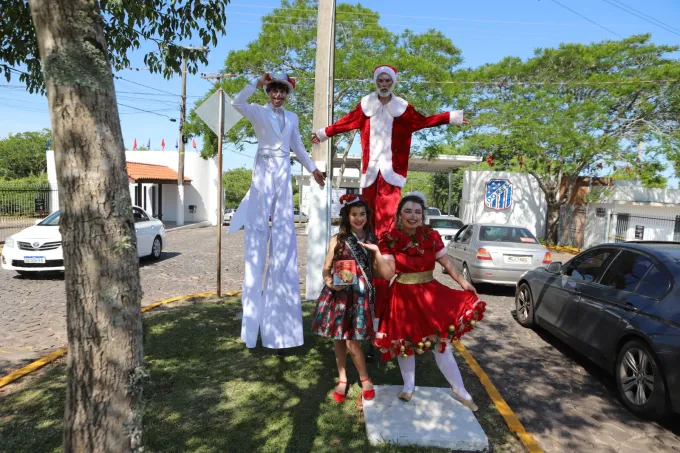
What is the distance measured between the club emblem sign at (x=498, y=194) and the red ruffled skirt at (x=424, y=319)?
21.2 meters

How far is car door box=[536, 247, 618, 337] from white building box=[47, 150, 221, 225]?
26.4 metres

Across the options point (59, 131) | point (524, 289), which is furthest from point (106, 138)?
point (524, 289)

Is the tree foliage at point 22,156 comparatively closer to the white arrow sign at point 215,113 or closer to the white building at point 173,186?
the white building at point 173,186

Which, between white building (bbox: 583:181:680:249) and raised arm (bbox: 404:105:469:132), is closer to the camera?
raised arm (bbox: 404:105:469:132)

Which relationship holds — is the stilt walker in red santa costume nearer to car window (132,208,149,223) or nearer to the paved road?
the paved road

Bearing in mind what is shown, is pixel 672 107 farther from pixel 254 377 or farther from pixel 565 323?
pixel 254 377

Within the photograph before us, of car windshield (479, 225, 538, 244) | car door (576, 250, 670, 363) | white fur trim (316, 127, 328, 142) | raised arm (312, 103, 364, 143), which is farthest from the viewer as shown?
car windshield (479, 225, 538, 244)

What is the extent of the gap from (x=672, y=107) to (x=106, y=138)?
69.6 feet

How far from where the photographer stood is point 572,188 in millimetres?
22750

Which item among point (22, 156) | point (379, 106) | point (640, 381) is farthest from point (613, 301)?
point (22, 156)

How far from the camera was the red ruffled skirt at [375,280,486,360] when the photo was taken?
343 centimetres

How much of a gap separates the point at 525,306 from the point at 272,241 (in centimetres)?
417

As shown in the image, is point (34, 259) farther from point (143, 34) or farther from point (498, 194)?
point (498, 194)

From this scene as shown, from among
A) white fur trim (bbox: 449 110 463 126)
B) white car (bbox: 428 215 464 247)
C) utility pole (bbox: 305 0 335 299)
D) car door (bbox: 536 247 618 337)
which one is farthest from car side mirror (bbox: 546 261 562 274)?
white car (bbox: 428 215 464 247)
